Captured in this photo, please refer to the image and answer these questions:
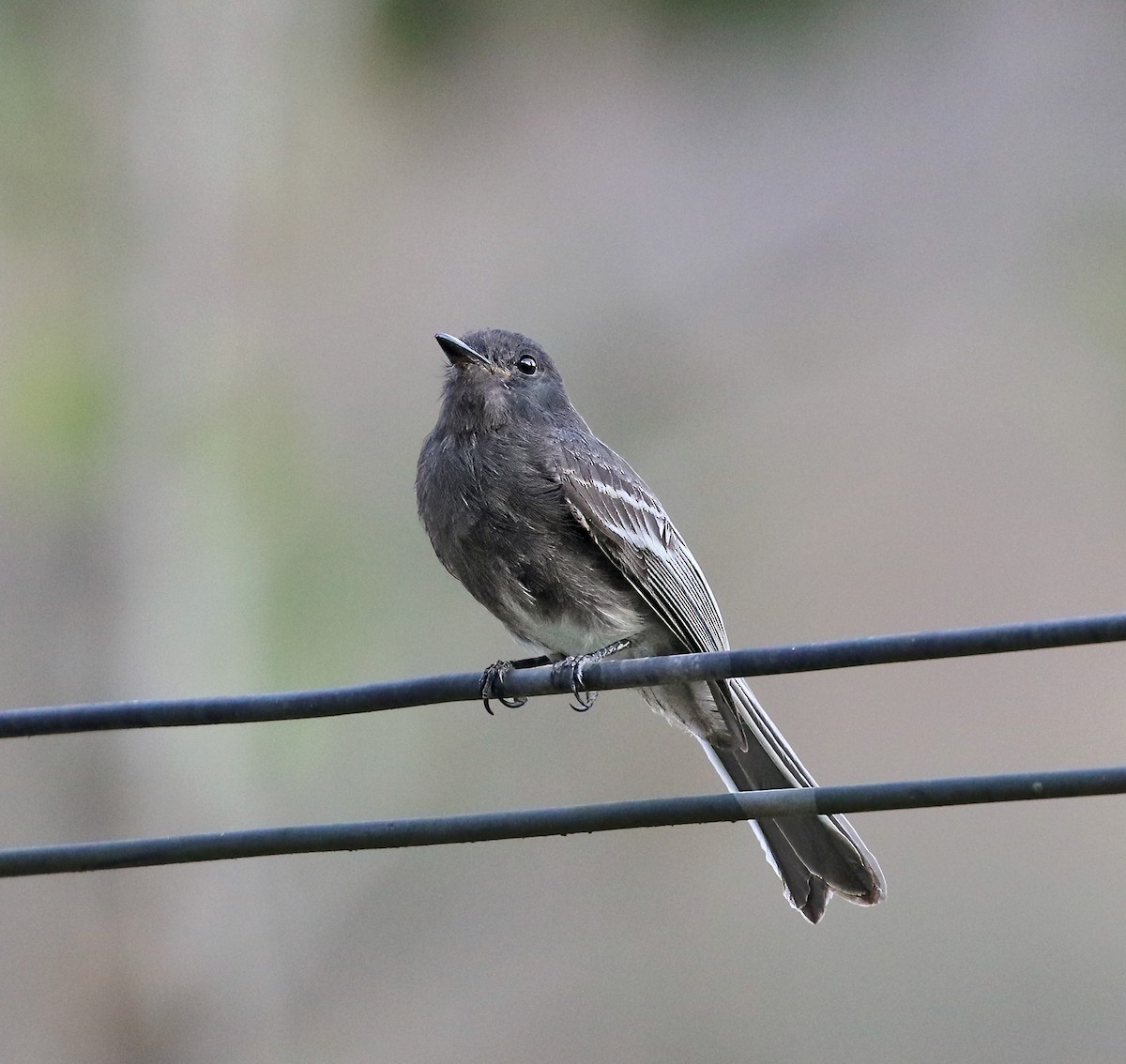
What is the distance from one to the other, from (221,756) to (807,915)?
10.5 metres

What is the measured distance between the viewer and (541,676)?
4621 millimetres

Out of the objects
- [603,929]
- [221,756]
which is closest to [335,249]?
[221,756]

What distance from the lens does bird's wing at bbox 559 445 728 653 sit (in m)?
5.97

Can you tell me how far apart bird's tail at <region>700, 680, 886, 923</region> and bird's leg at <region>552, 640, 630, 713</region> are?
1.48 ft

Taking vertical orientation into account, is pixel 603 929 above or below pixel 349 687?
below

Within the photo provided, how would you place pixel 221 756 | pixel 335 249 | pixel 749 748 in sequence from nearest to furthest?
pixel 749 748 → pixel 221 756 → pixel 335 249

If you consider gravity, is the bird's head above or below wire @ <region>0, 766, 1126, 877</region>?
above

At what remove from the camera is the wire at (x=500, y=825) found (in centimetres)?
337

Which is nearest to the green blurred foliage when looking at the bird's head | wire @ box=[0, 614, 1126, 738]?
the bird's head

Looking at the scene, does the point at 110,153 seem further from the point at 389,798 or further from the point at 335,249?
the point at 389,798

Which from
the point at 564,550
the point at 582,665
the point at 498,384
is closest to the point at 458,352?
the point at 498,384

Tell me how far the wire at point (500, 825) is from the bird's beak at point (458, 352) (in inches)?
114

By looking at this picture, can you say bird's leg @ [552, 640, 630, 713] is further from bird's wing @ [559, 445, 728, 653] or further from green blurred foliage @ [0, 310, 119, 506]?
green blurred foliage @ [0, 310, 119, 506]

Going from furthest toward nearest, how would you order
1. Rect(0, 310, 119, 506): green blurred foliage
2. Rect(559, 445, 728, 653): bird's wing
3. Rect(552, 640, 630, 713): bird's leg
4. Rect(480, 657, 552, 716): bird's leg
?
Rect(0, 310, 119, 506): green blurred foliage → Rect(559, 445, 728, 653): bird's wing → Rect(552, 640, 630, 713): bird's leg → Rect(480, 657, 552, 716): bird's leg
